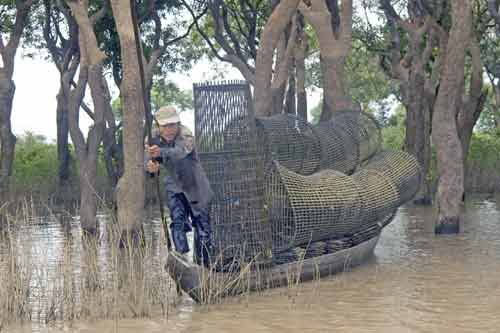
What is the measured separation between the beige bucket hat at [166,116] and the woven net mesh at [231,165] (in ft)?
0.81

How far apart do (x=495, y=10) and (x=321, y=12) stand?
4.59 metres

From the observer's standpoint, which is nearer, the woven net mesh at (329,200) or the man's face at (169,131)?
the man's face at (169,131)

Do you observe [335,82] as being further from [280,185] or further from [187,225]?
[187,225]

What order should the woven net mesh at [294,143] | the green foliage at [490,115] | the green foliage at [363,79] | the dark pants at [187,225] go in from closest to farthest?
the dark pants at [187,225] → the woven net mesh at [294,143] → the green foliage at [490,115] → the green foliage at [363,79]

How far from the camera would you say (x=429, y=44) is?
2300cm

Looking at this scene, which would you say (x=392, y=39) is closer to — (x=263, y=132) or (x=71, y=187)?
(x=71, y=187)

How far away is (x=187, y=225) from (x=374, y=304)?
6.53 feet

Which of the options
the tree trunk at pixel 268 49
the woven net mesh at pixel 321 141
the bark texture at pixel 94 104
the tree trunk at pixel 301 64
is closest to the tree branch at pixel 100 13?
the bark texture at pixel 94 104

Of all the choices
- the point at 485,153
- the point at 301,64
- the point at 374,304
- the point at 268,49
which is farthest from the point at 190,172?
the point at 485,153

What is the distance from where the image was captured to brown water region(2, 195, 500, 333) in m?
9.30

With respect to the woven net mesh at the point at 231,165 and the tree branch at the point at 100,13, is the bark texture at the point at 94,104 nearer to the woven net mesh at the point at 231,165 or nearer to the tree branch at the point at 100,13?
the tree branch at the point at 100,13

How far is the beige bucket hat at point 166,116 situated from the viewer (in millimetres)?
10258

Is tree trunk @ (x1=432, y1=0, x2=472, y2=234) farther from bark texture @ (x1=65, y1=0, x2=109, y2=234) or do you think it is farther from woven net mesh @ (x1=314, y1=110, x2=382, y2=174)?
bark texture @ (x1=65, y1=0, x2=109, y2=234)

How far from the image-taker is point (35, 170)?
26.6 m
